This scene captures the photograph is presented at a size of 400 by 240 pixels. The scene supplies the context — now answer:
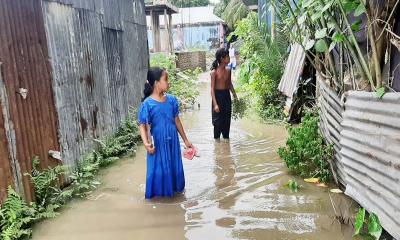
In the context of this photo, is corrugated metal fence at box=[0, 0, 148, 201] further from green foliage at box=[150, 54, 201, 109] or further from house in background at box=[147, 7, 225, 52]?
house in background at box=[147, 7, 225, 52]

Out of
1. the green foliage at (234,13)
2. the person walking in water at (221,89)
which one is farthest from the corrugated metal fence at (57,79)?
the green foliage at (234,13)

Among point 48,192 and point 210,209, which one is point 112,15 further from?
point 210,209

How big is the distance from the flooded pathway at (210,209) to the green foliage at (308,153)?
0.63 ft

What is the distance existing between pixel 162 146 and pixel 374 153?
2194mm

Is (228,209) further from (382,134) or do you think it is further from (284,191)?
(382,134)

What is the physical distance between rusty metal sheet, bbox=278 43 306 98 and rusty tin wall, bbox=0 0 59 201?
4.70 m

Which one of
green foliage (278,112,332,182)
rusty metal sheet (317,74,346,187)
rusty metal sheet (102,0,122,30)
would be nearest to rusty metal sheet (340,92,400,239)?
rusty metal sheet (317,74,346,187)

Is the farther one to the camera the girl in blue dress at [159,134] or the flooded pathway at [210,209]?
the girl in blue dress at [159,134]

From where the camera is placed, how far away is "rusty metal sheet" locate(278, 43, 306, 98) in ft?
24.9

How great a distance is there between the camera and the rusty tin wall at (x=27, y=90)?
3.86m

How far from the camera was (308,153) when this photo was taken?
4840mm

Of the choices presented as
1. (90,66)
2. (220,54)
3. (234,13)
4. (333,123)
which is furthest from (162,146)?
(234,13)

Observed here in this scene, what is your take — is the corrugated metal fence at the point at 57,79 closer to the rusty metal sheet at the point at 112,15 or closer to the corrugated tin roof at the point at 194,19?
the rusty metal sheet at the point at 112,15

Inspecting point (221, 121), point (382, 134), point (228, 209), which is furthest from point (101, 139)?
point (382, 134)
